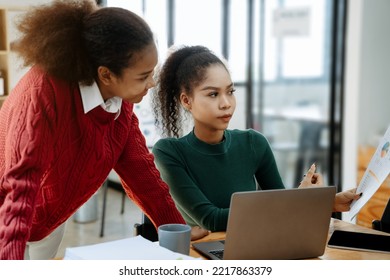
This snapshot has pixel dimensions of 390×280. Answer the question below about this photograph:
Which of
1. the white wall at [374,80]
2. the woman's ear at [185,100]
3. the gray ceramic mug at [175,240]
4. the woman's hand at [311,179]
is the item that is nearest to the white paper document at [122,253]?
the gray ceramic mug at [175,240]

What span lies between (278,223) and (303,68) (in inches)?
119

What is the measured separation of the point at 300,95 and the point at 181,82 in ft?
8.83

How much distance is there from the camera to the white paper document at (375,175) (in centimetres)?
107

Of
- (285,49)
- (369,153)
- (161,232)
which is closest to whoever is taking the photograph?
(161,232)

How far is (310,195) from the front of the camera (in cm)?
97

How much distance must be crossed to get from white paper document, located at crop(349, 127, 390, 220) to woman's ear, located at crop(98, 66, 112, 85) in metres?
0.62

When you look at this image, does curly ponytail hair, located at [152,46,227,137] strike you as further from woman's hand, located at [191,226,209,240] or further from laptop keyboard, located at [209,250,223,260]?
laptop keyboard, located at [209,250,223,260]

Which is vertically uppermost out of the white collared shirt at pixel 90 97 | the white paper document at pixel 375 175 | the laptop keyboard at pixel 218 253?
the white collared shirt at pixel 90 97

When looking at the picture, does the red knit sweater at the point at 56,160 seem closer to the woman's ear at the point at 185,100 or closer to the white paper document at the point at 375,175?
the woman's ear at the point at 185,100

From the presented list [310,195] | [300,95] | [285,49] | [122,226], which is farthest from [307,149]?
[310,195]

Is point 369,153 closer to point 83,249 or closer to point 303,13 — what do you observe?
point 303,13

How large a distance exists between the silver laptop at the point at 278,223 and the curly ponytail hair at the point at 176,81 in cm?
61

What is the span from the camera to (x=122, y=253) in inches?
35.4

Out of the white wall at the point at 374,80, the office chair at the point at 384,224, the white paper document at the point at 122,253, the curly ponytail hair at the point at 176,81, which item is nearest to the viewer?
the white paper document at the point at 122,253
